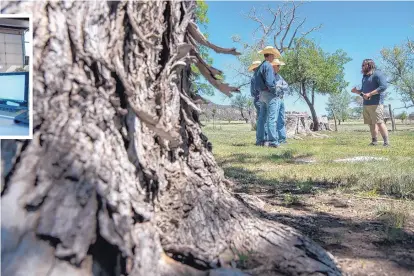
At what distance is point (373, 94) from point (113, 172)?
7.68 m

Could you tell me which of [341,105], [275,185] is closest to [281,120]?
[275,185]

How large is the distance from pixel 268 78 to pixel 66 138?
705 centimetres

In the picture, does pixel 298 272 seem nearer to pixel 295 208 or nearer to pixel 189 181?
pixel 189 181

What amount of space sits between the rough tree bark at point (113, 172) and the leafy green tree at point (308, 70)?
2501cm

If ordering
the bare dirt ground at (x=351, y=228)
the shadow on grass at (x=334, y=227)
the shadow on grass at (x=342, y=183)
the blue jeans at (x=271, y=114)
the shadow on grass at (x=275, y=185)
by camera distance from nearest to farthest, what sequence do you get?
1. the bare dirt ground at (x=351, y=228)
2. the shadow on grass at (x=334, y=227)
3. the shadow on grass at (x=342, y=183)
4. the shadow on grass at (x=275, y=185)
5. the blue jeans at (x=271, y=114)

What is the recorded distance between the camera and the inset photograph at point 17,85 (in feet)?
4.40

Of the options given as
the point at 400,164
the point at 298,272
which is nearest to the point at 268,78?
the point at 400,164

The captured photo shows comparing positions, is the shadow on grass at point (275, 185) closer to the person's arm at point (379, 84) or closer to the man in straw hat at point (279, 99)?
the man in straw hat at point (279, 99)

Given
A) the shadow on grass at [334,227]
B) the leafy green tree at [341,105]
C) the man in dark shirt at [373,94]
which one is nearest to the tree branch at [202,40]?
the shadow on grass at [334,227]

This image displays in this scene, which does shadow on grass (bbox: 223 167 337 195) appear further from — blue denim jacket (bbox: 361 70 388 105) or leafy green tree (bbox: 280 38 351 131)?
leafy green tree (bbox: 280 38 351 131)

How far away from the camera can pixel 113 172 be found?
1422mm

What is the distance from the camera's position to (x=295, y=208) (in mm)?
2932

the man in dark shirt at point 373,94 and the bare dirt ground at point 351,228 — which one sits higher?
the man in dark shirt at point 373,94

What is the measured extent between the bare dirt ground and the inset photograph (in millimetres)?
1385
